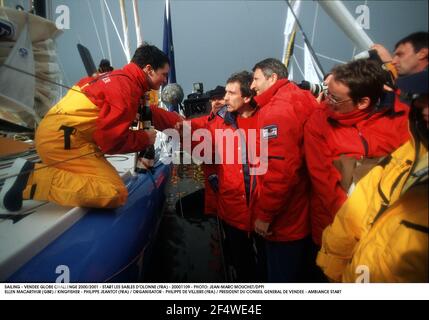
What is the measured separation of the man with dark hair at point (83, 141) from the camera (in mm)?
1092

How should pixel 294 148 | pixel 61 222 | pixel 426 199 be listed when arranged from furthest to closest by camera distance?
pixel 61 222 < pixel 294 148 < pixel 426 199

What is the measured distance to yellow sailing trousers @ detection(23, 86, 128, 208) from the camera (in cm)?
111

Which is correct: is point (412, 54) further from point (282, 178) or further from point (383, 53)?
point (282, 178)

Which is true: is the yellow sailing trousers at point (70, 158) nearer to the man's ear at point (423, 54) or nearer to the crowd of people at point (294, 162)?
the crowd of people at point (294, 162)

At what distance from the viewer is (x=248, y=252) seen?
4.36ft

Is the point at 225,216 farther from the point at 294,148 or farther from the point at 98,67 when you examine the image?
the point at 98,67

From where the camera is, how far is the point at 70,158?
3.72 ft

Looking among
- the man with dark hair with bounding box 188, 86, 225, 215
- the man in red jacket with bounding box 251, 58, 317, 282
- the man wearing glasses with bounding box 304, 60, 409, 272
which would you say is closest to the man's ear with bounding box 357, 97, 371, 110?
the man wearing glasses with bounding box 304, 60, 409, 272

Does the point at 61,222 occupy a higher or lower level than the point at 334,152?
lower

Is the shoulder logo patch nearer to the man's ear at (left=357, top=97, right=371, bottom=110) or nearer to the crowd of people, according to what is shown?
the crowd of people

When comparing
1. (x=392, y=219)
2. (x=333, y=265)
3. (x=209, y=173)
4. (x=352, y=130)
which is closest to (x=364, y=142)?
(x=352, y=130)

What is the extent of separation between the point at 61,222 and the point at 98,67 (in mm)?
946

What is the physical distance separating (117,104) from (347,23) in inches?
36.4

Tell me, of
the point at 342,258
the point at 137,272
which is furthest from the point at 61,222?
the point at 342,258
